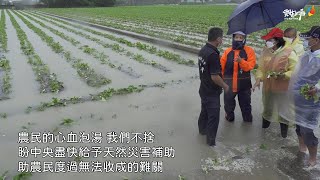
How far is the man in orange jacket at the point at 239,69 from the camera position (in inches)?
207

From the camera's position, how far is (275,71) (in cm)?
489

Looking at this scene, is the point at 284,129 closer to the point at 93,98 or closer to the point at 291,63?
the point at 291,63

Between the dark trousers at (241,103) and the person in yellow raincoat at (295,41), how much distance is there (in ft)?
3.43

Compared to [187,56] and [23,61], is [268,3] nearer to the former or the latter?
[187,56]

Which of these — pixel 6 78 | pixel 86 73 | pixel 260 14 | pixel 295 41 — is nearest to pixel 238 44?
pixel 260 14

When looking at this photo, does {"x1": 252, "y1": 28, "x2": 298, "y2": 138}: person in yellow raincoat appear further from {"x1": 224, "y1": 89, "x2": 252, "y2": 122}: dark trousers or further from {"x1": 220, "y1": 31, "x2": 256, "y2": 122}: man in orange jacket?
{"x1": 224, "y1": 89, "x2": 252, "y2": 122}: dark trousers

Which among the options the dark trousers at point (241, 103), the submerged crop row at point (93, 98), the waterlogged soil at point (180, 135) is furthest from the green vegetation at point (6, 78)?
the dark trousers at point (241, 103)

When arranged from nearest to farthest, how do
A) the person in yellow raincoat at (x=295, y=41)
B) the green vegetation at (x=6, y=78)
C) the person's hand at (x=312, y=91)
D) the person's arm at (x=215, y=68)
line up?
the person's hand at (x=312, y=91) → the person's arm at (x=215, y=68) → the person in yellow raincoat at (x=295, y=41) → the green vegetation at (x=6, y=78)

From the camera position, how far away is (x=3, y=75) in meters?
9.60

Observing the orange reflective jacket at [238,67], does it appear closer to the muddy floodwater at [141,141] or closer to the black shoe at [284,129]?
the muddy floodwater at [141,141]

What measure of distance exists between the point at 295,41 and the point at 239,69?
897mm

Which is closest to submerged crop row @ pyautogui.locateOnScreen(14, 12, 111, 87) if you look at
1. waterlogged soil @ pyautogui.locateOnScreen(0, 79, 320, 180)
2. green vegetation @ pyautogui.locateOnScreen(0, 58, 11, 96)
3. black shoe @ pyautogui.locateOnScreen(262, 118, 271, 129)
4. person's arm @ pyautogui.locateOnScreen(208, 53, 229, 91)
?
waterlogged soil @ pyautogui.locateOnScreen(0, 79, 320, 180)

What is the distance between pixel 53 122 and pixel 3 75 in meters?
4.48

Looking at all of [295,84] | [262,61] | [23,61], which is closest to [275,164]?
[295,84]
